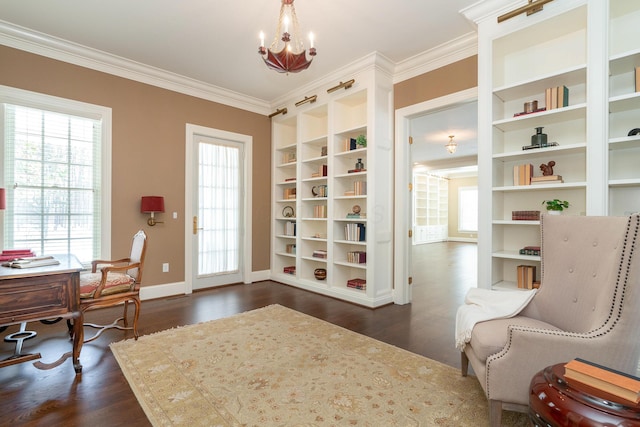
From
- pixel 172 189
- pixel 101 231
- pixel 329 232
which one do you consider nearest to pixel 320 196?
pixel 329 232

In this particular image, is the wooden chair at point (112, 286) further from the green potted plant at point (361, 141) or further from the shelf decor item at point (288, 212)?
the green potted plant at point (361, 141)

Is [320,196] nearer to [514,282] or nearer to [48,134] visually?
[514,282]

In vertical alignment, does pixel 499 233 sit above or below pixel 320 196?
below

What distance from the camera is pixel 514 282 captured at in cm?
314

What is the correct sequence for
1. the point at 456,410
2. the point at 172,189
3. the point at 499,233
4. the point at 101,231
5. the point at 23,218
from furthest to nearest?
1. the point at 172,189
2. the point at 101,231
3. the point at 23,218
4. the point at 499,233
5. the point at 456,410

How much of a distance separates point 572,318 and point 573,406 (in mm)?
883

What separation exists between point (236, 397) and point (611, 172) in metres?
3.34

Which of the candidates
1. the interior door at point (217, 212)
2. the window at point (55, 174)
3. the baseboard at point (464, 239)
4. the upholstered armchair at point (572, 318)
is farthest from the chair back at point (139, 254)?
the baseboard at point (464, 239)

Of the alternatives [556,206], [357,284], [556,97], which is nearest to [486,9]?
[556,97]

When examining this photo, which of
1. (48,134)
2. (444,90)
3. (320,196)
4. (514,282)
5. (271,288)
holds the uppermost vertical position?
(444,90)

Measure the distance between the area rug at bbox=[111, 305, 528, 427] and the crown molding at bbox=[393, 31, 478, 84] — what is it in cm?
325

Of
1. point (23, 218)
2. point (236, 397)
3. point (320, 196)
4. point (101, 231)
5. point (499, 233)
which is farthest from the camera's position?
point (320, 196)

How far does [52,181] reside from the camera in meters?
3.75

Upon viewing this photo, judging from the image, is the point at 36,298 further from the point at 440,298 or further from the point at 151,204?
the point at 440,298
